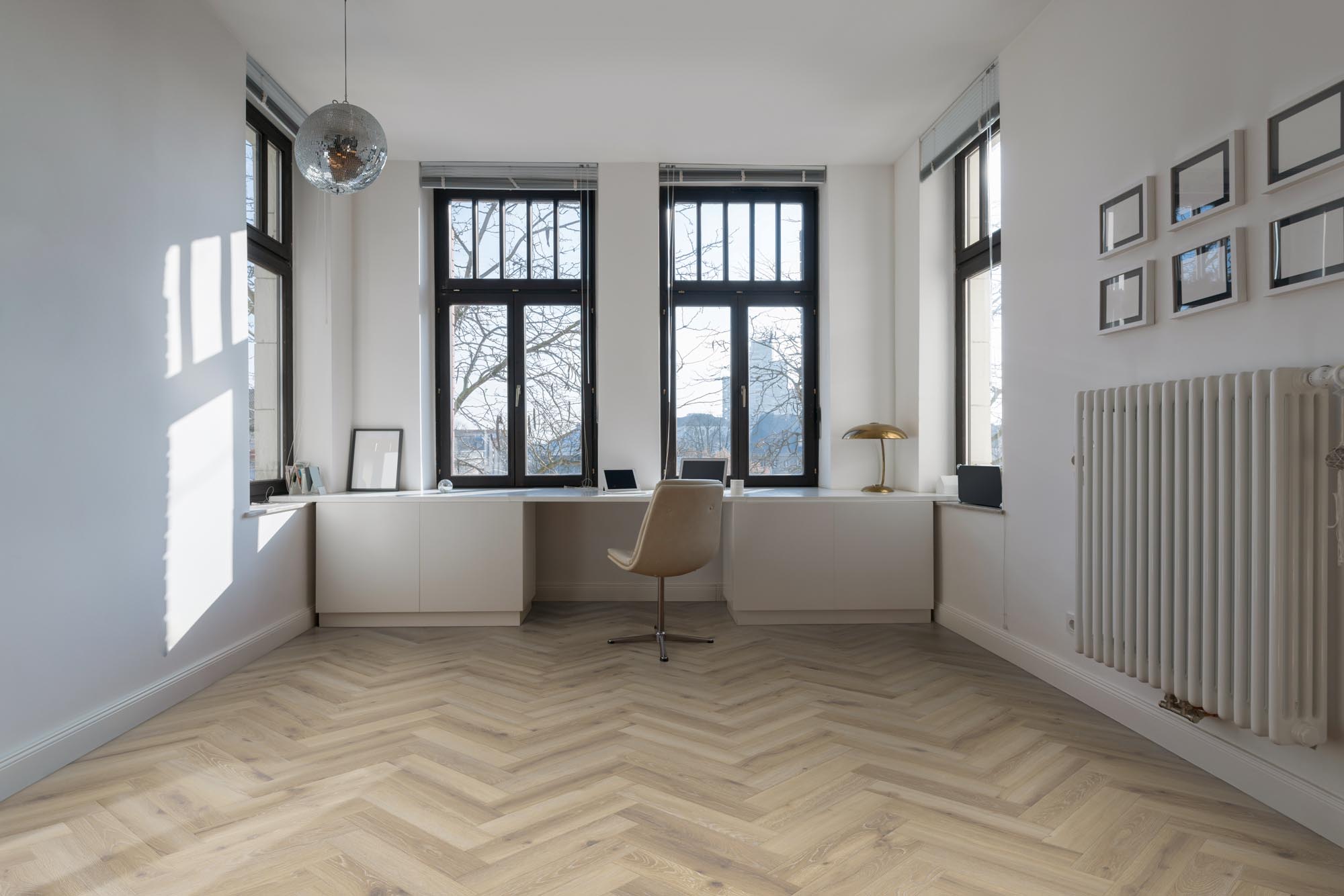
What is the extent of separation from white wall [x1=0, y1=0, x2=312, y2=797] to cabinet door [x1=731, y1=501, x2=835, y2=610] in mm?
2589

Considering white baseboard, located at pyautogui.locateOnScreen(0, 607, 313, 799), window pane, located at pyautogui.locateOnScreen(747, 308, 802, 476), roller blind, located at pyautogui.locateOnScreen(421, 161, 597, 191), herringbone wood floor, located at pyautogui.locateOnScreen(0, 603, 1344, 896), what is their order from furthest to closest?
window pane, located at pyautogui.locateOnScreen(747, 308, 802, 476), roller blind, located at pyautogui.locateOnScreen(421, 161, 597, 191), white baseboard, located at pyautogui.locateOnScreen(0, 607, 313, 799), herringbone wood floor, located at pyautogui.locateOnScreen(0, 603, 1344, 896)

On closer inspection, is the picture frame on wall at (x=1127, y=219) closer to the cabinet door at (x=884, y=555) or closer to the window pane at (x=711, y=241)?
the cabinet door at (x=884, y=555)

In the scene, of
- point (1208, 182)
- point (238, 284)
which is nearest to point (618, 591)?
point (238, 284)

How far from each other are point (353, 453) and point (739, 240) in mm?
2990

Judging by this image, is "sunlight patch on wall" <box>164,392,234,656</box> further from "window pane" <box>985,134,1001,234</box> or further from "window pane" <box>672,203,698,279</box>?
"window pane" <box>985,134,1001,234</box>

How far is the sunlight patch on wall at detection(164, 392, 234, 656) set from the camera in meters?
2.81

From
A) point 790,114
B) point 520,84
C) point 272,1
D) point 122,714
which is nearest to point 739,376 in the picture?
point 790,114

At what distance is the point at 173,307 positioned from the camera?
2832 mm

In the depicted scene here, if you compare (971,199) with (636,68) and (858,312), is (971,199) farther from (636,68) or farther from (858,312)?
(636,68)

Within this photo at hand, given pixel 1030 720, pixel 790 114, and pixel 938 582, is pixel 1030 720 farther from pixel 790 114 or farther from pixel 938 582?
pixel 790 114

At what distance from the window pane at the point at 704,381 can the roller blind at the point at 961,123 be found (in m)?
1.60

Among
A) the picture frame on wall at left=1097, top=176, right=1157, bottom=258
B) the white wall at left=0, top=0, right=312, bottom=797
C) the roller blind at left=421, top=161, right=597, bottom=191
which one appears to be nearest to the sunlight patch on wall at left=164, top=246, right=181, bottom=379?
the white wall at left=0, top=0, right=312, bottom=797

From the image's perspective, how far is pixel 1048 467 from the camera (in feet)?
10.1

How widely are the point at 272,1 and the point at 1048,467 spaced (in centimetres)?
390
